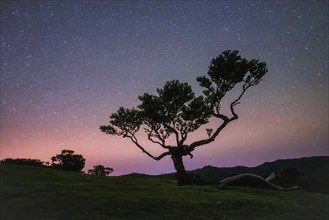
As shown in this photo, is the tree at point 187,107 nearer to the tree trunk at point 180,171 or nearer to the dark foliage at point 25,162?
the tree trunk at point 180,171

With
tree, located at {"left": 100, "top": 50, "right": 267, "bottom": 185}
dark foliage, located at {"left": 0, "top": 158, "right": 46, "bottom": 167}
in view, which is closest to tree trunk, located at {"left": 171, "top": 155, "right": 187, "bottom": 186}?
tree, located at {"left": 100, "top": 50, "right": 267, "bottom": 185}

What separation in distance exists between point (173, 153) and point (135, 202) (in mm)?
29366

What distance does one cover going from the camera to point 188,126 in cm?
5856

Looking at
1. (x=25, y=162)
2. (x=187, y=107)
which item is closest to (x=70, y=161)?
(x=25, y=162)

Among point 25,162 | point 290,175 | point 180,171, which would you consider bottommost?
point 180,171

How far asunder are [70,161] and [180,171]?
4665 cm

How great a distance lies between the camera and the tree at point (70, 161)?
297ft

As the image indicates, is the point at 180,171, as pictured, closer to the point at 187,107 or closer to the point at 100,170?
the point at 187,107

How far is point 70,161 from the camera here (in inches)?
3593

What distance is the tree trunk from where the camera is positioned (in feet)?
170

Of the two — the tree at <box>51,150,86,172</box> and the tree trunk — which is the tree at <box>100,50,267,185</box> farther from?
the tree at <box>51,150,86,172</box>

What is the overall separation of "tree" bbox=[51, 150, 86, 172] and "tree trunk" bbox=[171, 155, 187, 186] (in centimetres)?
4428

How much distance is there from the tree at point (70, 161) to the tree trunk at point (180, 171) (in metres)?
44.3

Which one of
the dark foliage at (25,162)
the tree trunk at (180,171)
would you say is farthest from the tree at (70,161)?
the tree trunk at (180,171)
